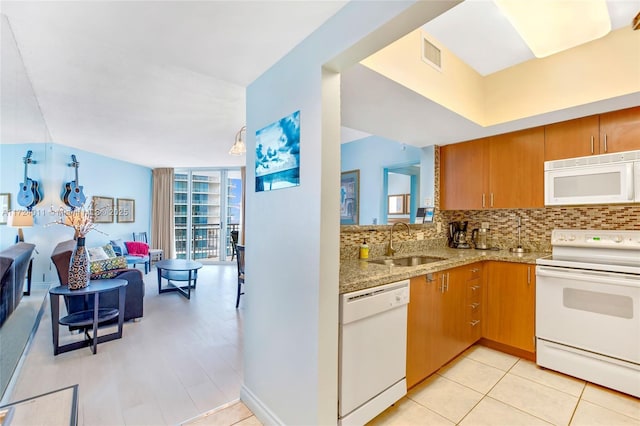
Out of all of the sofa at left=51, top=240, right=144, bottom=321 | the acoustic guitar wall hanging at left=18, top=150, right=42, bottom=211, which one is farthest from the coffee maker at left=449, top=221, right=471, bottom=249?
the acoustic guitar wall hanging at left=18, top=150, right=42, bottom=211

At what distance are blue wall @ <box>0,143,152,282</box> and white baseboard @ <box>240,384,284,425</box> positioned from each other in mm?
2293

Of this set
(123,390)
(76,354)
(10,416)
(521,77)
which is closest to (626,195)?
(521,77)

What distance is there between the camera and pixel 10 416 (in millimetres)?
1014

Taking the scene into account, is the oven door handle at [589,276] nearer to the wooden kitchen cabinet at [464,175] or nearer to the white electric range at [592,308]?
the white electric range at [592,308]

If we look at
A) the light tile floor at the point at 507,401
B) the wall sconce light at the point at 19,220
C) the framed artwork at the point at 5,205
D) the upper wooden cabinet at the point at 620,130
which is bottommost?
the light tile floor at the point at 507,401

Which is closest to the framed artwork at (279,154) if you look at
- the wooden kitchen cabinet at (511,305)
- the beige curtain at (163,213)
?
the wooden kitchen cabinet at (511,305)

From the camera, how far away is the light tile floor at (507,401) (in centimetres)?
176

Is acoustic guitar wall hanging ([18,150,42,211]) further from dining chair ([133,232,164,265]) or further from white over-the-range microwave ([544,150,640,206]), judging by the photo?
white over-the-range microwave ([544,150,640,206])

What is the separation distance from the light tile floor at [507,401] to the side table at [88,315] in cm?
257

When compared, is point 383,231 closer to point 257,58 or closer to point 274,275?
point 274,275

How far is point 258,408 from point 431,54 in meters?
2.66

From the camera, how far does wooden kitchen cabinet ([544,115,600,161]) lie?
7.78 ft

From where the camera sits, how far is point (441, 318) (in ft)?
7.13

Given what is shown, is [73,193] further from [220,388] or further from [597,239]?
[597,239]
